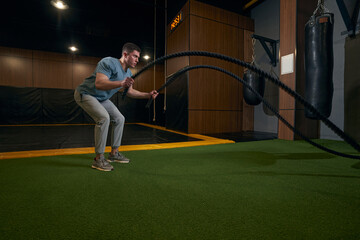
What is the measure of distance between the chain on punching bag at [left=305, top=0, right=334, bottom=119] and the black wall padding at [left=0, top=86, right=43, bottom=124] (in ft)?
36.5

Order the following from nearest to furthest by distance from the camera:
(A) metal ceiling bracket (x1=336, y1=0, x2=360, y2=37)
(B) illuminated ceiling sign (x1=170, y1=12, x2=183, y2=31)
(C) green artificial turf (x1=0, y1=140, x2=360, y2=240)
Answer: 1. (C) green artificial turf (x1=0, y1=140, x2=360, y2=240)
2. (A) metal ceiling bracket (x1=336, y1=0, x2=360, y2=37)
3. (B) illuminated ceiling sign (x1=170, y1=12, x2=183, y2=31)

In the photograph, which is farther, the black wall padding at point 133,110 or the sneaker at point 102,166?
the black wall padding at point 133,110

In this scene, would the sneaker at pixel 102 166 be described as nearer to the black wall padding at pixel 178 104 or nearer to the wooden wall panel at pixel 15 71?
the black wall padding at pixel 178 104

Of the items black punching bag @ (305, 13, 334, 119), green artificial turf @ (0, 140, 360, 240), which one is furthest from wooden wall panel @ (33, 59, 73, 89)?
black punching bag @ (305, 13, 334, 119)

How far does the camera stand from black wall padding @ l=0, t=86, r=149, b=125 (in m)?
9.10

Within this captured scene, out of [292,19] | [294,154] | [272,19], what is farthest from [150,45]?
[294,154]

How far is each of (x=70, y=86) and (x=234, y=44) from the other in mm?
8666

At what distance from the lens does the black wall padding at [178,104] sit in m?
5.89

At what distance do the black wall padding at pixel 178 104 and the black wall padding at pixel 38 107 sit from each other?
5.20 metres

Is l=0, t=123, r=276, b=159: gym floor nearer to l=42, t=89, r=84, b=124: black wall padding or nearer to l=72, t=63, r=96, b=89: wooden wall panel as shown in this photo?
l=42, t=89, r=84, b=124: black wall padding

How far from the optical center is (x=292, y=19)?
4.45 m

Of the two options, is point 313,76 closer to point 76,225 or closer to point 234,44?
point 76,225

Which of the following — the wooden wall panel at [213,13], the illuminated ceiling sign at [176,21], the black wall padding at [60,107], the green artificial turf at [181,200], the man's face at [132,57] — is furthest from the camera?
the black wall padding at [60,107]

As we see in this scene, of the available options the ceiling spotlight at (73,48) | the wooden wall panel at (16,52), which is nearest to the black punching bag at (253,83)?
the ceiling spotlight at (73,48)
